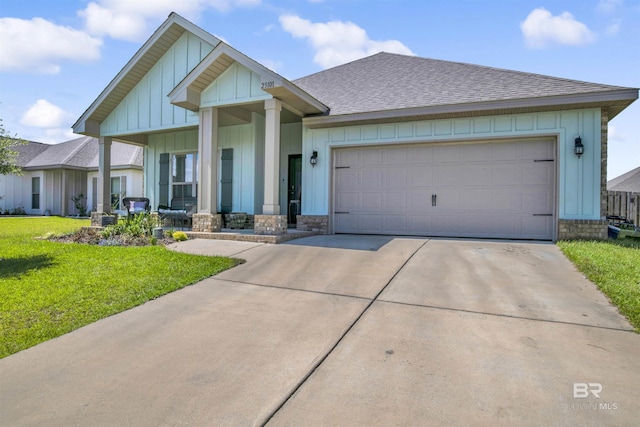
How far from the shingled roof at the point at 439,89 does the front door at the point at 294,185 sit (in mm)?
2093

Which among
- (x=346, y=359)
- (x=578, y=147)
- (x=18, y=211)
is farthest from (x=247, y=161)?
(x=18, y=211)

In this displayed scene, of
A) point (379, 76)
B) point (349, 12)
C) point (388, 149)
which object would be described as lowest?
point (388, 149)

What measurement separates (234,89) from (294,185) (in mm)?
3561

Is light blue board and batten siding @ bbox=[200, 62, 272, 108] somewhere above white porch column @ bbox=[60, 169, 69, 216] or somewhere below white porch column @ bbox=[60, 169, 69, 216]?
above

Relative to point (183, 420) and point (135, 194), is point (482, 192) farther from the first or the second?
point (135, 194)

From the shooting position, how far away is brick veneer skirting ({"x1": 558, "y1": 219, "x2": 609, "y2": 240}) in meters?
7.35

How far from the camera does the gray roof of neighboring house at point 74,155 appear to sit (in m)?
17.6

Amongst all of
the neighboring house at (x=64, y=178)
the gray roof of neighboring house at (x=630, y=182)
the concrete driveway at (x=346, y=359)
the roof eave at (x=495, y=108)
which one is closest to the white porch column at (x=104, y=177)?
the neighboring house at (x=64, y=178)

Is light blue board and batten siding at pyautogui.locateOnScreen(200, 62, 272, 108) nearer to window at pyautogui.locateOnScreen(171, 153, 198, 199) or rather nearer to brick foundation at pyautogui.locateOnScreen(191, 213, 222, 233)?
brick foundation at pyautogui.locateOnScreen(191, 213, 222, 233)

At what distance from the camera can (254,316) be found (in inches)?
148

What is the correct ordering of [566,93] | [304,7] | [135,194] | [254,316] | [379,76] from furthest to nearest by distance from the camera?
[135,194] < [379,76] < [304,7] < [566,93] < [254,316]

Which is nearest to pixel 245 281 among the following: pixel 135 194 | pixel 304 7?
pixel 304 7

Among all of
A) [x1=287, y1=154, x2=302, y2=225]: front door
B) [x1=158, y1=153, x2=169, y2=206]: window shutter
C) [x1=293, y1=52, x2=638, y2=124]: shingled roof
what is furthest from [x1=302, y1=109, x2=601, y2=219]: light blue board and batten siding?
[x1=158, y1=153, x2=169, y2=206]: window shutter

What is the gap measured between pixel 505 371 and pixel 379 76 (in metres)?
9.71
